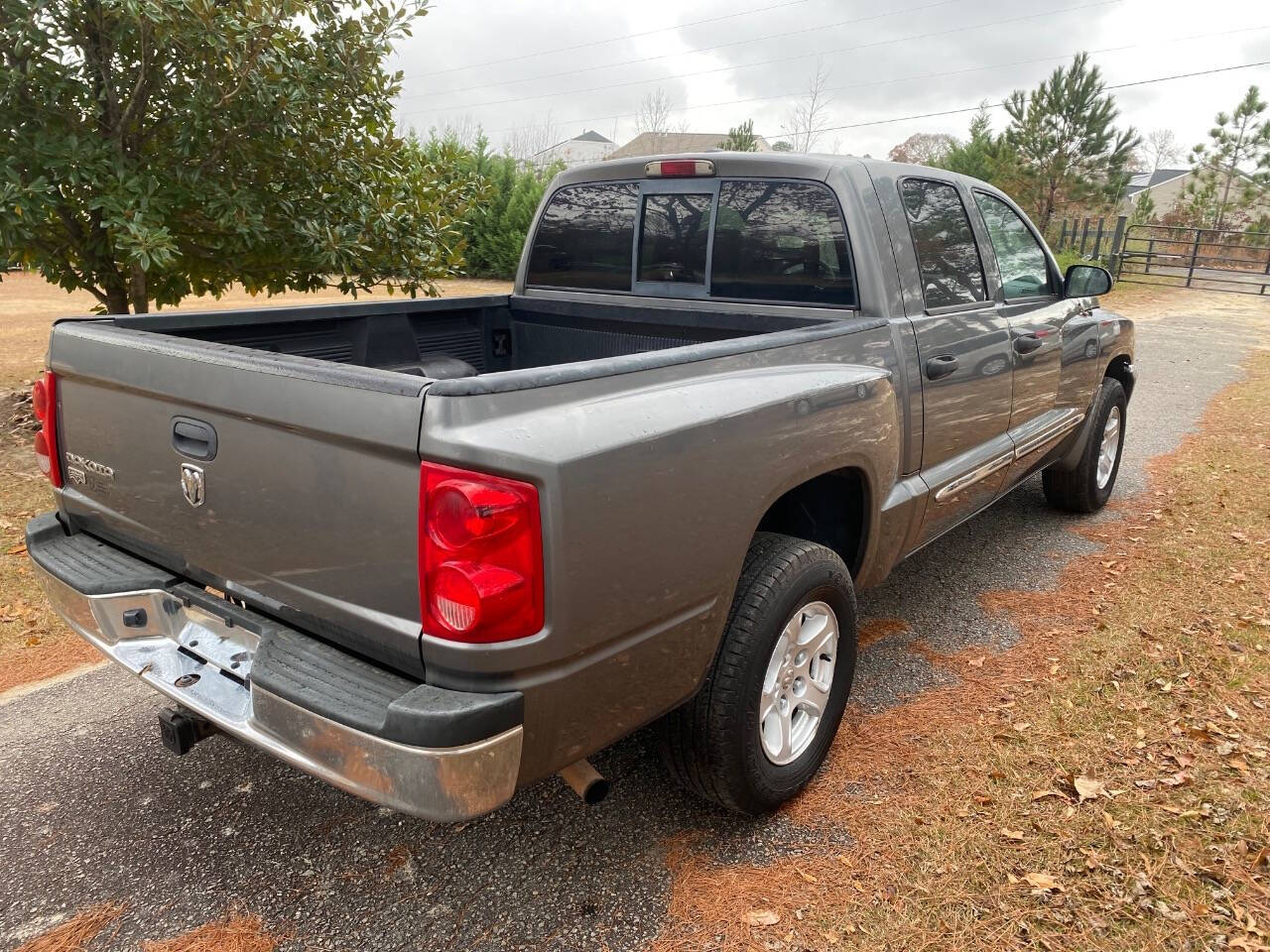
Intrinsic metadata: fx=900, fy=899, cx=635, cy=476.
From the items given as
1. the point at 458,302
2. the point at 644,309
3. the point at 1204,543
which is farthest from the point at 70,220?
the point at 1204,543

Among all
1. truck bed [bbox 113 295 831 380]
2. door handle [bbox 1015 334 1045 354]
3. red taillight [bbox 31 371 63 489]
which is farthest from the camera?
door handle [bbox 1015 334 1045 354]

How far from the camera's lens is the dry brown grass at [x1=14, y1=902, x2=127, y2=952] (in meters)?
2.22

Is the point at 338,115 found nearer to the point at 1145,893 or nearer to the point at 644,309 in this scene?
the point at 644,309

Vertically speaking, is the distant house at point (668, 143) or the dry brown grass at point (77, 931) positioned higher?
the distant house at point (668, 143)

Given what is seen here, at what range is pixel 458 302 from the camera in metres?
3.93

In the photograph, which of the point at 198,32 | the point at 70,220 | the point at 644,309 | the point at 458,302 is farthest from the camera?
the point at 70,220

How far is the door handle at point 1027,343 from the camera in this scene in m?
3.91

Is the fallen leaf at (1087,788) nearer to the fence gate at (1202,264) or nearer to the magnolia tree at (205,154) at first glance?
the magnolia tree at (205,154)

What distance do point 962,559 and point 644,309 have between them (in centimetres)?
241

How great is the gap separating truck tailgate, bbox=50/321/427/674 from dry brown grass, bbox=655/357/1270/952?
47.1 inches

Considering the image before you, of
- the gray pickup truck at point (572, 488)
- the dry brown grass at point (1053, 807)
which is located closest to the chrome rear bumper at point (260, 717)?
the gray pickup truck at point (572, 488)

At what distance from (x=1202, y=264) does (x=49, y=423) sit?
108ft

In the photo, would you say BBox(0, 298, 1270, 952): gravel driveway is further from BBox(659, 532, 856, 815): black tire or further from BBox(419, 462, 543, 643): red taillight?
BBox(419, 462, 543, 643): red taillight

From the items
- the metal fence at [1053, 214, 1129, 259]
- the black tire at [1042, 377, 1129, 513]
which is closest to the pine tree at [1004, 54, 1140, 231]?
the metal fence at [1053, 214, 1129, 259]
